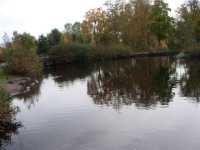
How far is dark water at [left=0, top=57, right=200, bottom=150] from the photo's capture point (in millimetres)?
17953

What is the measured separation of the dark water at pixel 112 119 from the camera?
17953mm

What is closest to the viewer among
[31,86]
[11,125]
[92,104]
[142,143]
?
[142,143]

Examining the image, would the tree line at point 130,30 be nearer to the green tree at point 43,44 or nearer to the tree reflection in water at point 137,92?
the green tree at point 43,44

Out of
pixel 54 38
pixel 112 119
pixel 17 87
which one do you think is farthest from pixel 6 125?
pixel 54 38

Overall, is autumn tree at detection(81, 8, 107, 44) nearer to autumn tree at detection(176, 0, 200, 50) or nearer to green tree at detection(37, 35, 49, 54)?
green tree at detection(37, 35, 49, 54)

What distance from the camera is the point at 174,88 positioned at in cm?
3469

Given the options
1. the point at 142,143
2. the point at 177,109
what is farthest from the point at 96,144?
the point at 177,109

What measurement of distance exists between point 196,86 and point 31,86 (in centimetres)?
1815

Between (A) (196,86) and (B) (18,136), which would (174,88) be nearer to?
(A) (196,86)

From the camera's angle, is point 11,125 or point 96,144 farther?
point 11,125

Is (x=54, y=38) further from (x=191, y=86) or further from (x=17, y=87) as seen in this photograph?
(x=191, y=86)

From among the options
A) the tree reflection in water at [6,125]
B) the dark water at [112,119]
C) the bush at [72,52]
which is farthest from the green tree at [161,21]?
the tree reflection in water at [6,125]

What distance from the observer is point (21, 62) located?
49.7 meters

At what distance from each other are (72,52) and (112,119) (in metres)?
62.3
